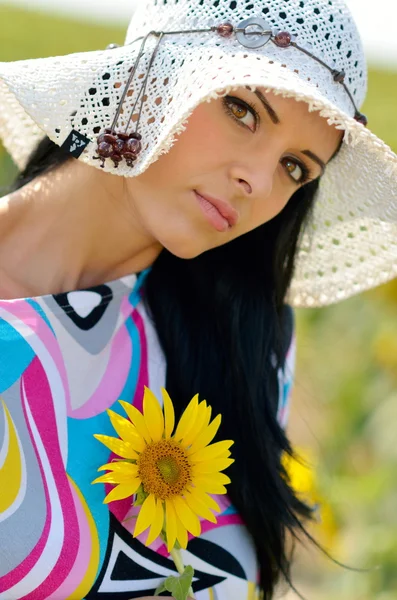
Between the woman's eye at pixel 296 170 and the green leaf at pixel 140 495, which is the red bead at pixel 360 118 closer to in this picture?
the woman's eye at pixel 296 170

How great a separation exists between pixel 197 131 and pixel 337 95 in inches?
9.4

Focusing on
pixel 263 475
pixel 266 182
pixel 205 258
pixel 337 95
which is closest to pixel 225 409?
pixel 263 475

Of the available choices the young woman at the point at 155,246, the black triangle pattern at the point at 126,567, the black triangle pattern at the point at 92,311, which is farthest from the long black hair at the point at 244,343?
the black triangle pattern at the point at 126,567

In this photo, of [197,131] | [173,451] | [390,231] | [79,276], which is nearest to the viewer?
[173,451]

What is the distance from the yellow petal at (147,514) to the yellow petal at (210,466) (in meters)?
0.07

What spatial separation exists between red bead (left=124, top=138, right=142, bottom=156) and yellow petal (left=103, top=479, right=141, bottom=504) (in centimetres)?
52

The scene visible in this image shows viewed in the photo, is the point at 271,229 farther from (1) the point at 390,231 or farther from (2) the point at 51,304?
(2) the point at 51,304

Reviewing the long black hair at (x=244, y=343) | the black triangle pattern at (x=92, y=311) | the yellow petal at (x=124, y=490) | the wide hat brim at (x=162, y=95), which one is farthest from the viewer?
the long black hair at (x=244, y=343)

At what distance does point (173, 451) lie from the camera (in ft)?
4.12

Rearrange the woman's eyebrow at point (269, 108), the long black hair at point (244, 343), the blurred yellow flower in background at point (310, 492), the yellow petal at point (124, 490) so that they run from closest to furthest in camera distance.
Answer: the yellow petal at point (124, 490), the woman's eyebrow at point (269, 108), the long black hair at point (244, 343), the blurred yellow flower in background at point (310, 492)

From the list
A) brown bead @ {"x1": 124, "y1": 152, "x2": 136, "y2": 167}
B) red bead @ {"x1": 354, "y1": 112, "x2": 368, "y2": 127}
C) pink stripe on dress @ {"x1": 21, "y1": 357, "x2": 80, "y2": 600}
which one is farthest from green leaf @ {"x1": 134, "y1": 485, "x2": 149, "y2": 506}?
red bead @ {"x1": 354, "y1": 112, "x2": 368, "y2": 127}

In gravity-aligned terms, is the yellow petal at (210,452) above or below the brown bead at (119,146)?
below

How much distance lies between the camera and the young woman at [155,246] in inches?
54.9

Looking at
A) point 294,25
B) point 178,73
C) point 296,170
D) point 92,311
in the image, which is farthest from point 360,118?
point 92,311
